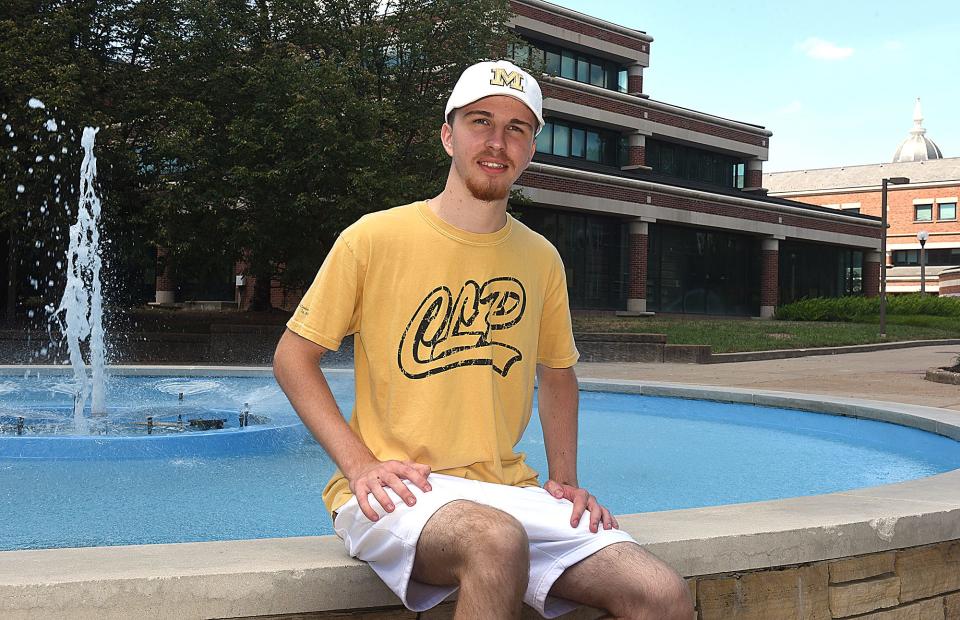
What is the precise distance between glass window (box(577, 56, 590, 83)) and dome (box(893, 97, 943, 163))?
6353 cm

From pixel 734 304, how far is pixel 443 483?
40548mm

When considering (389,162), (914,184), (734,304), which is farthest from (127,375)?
(914,184)

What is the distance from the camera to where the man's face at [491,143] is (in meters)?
2.60

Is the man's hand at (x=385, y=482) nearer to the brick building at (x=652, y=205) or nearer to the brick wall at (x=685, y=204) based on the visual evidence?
the brick wall at (x=685, y=204)

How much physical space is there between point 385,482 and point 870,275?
48.9 meters

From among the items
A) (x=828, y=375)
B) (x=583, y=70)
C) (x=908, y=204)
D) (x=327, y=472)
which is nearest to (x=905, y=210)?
(x=908, y=204)

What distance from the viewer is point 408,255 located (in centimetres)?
256

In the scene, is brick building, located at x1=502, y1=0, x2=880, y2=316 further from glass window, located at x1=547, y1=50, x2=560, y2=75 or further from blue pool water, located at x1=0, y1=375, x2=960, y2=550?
blue pool water, located at x1=0, y1=375, x2=960, y2=550

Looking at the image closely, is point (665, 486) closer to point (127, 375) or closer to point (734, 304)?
point (127, 375)

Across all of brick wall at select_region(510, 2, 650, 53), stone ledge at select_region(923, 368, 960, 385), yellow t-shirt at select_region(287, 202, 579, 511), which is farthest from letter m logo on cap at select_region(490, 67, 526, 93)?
brick wall at select_region(510, 2, 650, 53)

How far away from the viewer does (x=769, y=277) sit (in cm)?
4141

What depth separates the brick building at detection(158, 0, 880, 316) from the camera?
3497cm

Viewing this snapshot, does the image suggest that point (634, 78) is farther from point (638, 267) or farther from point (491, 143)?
point (491, 143)

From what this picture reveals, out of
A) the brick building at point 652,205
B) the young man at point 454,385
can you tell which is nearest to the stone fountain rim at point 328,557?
the young man at point 454,385
